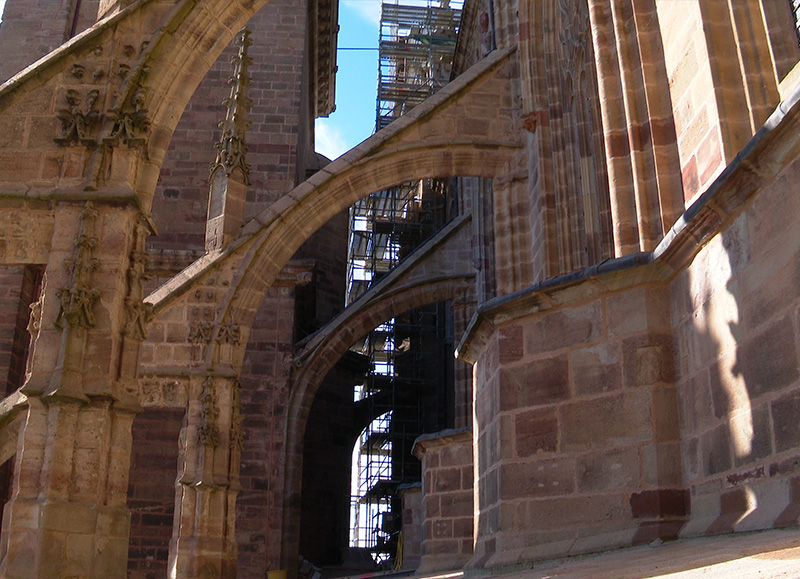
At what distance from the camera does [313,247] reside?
62.0ft

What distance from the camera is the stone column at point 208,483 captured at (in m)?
9.05

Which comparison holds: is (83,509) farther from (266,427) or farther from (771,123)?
(266,427)

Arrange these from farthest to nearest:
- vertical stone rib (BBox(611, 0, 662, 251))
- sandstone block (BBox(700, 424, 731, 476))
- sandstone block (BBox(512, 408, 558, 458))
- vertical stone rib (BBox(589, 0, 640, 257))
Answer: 1. vertical stone rib (BBox(589, 0, 640, 257))
2. vertical stone rib (BBox(611, 0, 662, 251))
3. sandstone block (BBox(512, 408, 558, 458))
4. sandstone block (BBox(700, 424, 731, 476))

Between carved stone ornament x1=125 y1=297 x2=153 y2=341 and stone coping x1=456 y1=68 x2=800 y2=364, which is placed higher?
carved stone ornament x1=125 y1=297 x2=153 y2=341

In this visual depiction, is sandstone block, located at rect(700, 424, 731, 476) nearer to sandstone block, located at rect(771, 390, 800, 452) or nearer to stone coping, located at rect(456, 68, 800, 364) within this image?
sandstone block, located at rect(771, 390, 800, 452)

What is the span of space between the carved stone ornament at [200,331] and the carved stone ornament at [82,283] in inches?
157

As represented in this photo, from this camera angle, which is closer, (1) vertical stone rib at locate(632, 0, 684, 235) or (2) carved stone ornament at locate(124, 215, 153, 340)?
(1) vertical stone rib at locate(632, 0, 684, 235)

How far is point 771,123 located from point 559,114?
6.49 metres

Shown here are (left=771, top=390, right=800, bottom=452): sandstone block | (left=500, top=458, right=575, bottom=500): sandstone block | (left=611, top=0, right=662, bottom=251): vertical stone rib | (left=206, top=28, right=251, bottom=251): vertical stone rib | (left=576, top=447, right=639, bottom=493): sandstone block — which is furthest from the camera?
(left=206, top=28, right=251, bottom=251): vertical stone rib

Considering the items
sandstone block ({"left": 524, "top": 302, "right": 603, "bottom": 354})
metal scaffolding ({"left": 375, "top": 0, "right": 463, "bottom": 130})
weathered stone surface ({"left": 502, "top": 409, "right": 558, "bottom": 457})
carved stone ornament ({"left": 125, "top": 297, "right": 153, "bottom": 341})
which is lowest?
weathered stone surface ({"left": 502, "top": 409, "right": 558, "bottom": 457})

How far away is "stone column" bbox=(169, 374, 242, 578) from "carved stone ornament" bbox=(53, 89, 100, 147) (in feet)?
13.0

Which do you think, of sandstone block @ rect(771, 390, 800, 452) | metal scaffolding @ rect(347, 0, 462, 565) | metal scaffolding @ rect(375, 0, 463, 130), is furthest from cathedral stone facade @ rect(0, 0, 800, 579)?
metal scaffolding @ rect(375, 0, 463, 130)

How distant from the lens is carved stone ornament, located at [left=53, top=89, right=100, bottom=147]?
20.3 feet

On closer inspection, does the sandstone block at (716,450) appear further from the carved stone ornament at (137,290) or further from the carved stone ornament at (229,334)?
the carved stone ornament at (229,334)
